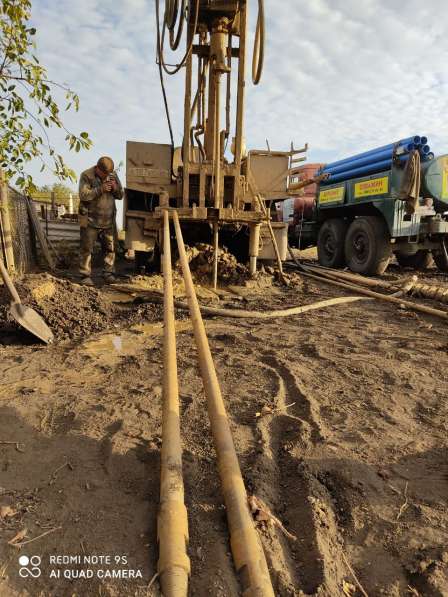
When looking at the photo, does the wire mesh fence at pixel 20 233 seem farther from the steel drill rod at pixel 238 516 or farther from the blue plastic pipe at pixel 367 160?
the blue plastic pipe at pixel 367 160

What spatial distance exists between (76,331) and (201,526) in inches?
120

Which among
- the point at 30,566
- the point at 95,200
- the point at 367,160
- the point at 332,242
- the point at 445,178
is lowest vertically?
the point at 30,566

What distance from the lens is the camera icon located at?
4.49 feet

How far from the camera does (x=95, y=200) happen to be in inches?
283

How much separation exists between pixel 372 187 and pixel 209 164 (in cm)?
395

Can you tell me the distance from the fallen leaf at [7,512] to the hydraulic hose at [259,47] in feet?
20.2

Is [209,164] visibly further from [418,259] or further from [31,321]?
[418,259]

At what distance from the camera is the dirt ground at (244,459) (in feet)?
4.68

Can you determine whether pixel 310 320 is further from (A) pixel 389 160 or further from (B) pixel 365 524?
(A) pixel 389 160

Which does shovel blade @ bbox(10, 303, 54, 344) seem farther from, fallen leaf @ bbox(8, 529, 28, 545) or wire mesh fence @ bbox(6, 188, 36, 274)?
wire mesh fence @ bbox(6, 188, 36, 274)

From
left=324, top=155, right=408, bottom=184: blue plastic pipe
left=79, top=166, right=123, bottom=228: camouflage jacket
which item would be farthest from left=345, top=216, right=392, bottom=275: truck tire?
left=79, top=166, right=123, bottom=228: camouflage jacket

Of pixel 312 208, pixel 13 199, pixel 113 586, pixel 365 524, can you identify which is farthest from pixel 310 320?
pixel 312 208

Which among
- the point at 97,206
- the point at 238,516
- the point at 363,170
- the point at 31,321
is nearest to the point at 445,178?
the point at 363,170

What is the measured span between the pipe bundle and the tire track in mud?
6.80 meters
